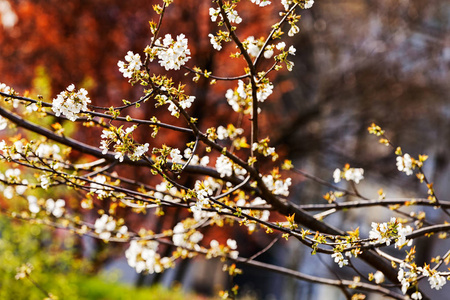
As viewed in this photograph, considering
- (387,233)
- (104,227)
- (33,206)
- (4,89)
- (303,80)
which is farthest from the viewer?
(303,80)

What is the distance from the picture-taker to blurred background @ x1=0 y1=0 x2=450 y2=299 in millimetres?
6594

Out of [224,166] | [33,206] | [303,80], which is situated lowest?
[33,206]

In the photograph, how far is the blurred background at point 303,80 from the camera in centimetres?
659

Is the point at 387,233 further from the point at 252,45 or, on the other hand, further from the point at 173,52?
the point at 173,52

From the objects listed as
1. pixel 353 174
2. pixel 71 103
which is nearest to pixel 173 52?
pixel 71 103

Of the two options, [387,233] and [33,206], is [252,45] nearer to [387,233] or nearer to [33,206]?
[387,233]

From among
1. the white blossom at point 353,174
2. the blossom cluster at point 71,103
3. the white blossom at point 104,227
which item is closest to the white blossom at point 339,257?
the white blossom at point 353,174

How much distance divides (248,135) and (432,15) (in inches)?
194

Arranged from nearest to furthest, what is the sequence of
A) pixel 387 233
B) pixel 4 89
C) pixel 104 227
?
pixel 387 233, pixel 4 89, pixel 104 227

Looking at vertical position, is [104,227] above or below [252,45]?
below

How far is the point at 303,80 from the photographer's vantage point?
422 inches

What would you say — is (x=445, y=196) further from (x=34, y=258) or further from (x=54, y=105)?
(x=54, y=105)

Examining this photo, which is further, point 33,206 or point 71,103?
point 33,206

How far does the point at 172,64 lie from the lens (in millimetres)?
2158
